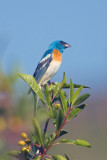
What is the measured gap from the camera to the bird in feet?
18.5

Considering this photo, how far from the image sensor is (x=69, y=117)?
254 centimetres

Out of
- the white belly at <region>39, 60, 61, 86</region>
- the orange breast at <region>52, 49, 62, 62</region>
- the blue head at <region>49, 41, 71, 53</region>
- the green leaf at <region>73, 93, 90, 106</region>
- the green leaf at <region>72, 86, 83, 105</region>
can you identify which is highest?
the blue head at <region>49, 41, 71, 53</region>

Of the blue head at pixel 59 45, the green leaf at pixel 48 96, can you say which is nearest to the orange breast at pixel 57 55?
the blue head at pixel 59 45

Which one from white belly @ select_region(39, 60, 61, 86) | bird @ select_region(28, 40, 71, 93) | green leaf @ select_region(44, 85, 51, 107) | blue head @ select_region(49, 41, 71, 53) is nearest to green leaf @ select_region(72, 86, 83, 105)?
green leaf @ select_region(44, 85, 51, 107)

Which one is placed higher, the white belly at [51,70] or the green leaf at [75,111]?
the white belly at [51,70]

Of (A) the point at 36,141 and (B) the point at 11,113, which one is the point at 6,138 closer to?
(B) the point at 11,113

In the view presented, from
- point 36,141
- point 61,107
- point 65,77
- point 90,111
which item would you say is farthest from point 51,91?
point 90,111

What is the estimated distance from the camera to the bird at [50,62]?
5.63 meters

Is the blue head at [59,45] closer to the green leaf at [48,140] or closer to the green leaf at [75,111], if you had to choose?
the green leaf at [75,111]

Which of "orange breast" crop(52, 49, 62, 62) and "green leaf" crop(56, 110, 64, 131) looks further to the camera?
"orange breast" crop(52, 49, 62, 62)

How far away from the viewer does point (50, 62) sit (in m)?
6.12

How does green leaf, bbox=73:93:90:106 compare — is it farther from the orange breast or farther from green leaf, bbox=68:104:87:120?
the orange breast

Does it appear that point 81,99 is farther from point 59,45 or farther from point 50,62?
point 59,45

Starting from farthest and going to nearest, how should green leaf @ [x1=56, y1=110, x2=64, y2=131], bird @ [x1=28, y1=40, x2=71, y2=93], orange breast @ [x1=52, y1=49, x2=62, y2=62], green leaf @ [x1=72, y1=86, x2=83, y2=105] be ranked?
orange breast @ [x1=52, y1=49, x2=62, y2=62] < bird @ [x1=28, y1=40, x2=71, y2=93] < green leaf @ [x1=72, y1=86, x2=83, y2=105] < green leaf @ [x1=56, y1=110, x2=64, y2=131]
